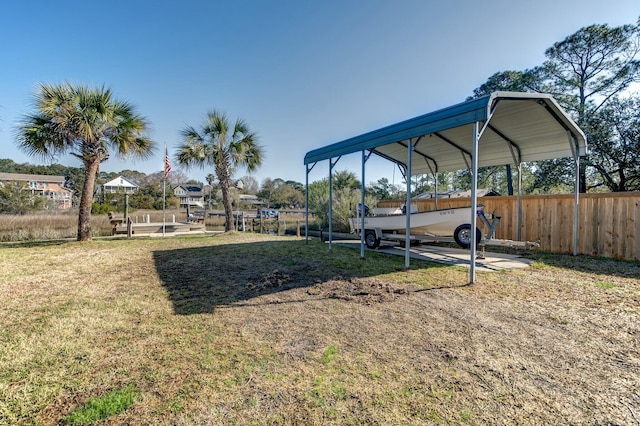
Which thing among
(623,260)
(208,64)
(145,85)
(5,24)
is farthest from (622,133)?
(5,24)

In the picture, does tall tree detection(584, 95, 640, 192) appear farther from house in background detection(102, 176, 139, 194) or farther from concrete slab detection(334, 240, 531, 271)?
house in background detection(102, 176, 139, 194)

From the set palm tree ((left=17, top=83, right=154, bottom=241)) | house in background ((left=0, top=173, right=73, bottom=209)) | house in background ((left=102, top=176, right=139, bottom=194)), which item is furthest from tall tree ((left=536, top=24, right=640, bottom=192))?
house in background ((left=0, top=173, right=73, bottom=209))

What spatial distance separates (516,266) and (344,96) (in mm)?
10602

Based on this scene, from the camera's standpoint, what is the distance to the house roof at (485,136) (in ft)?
16.3

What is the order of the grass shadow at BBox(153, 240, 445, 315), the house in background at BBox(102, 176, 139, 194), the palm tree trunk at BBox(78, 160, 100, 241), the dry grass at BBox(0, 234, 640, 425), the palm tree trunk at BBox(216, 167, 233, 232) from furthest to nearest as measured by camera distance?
the house in background at BBox(102, 176, 139, 194), the palm tree trunk at BBox(216, 167, 233, 232), the palm tree trunk at BBox(78, 160, 100, 241), the grass shadow at BBox(153, 240, 445, 315), the dry grass at BBox(0, 234, 640, 425)


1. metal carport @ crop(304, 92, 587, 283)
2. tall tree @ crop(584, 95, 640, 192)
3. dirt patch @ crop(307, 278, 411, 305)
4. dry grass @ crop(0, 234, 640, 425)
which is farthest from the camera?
tall tree @ crop(584, 95, 640, 192)

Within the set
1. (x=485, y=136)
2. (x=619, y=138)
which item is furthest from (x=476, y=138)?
(x=619, y=138)

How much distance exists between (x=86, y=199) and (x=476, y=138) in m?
11.7

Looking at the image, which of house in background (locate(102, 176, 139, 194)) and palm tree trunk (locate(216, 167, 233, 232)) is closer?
palm tree trunk (locate(216, 167, 233, 232))

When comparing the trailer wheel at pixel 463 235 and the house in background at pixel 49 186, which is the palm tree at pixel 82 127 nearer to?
the trailer wheel at pixel 463 235

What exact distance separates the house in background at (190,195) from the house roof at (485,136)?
59.8m

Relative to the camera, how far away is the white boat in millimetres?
6840

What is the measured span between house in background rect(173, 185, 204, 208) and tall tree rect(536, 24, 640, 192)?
60.6 metres

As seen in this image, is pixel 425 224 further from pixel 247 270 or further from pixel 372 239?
pixel 247 270
